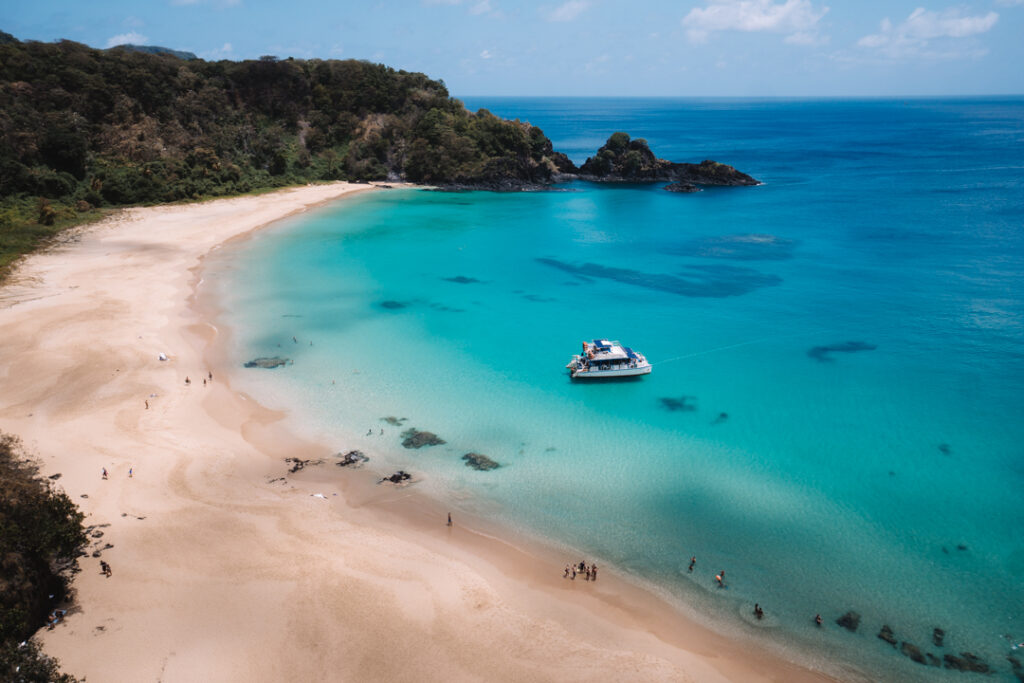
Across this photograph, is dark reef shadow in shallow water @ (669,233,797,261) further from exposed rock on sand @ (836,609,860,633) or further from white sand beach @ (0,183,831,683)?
white sand beach @ (0,183,831,683)

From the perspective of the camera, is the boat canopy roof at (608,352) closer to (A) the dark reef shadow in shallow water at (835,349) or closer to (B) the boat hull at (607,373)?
(B) the boat hull at (607,373)

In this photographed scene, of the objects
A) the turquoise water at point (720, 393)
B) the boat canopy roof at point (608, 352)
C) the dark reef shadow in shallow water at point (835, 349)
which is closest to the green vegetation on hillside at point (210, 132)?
the turquoise water at point (720, 393)

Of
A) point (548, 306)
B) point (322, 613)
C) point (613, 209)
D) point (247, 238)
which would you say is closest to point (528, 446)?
point (322, 613)

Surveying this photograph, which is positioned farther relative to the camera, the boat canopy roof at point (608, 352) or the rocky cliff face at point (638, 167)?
the rocky cliff face at point (638, 167)

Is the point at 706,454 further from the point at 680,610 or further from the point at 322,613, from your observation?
the point at 322,613

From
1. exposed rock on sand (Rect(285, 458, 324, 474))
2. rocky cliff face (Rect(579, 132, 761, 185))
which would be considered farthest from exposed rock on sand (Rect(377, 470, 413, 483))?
rocky cliff face (Rect(579, 132, 761, 185))
